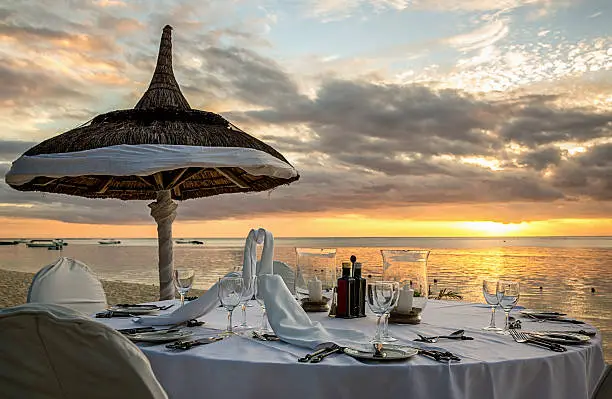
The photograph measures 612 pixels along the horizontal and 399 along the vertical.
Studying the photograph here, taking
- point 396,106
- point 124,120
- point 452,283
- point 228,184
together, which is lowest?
point 452,283

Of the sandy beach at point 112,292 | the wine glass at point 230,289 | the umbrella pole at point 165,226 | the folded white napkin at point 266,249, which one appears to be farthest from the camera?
the sandy beach at point 112,292

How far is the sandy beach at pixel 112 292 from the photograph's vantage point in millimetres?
13258

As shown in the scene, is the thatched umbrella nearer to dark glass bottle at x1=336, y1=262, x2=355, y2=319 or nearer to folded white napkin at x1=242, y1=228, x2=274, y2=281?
folded white napkin at x1=242, y1=228, x2=274, y2=281

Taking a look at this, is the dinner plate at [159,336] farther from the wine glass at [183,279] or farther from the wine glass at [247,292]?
the wine glass at [183,279]

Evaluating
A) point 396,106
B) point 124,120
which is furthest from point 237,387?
point 396,106

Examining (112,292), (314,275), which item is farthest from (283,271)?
(112,292)

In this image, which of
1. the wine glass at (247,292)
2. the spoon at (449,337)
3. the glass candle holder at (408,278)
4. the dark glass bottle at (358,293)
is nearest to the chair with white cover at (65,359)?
the wine glass at (247,292)

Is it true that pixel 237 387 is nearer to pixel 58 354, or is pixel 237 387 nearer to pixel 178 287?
pixel 58 354

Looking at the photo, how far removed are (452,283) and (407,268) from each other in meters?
15.2

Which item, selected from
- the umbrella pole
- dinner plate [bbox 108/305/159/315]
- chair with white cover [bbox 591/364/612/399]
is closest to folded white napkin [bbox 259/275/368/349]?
dinner plate [bbox 108/305/159/315]

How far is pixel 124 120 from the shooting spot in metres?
4.57

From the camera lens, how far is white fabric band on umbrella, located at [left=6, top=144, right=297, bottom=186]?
12.2 ft

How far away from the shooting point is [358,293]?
9.32ft

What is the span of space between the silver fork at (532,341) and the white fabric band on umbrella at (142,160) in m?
2.06
